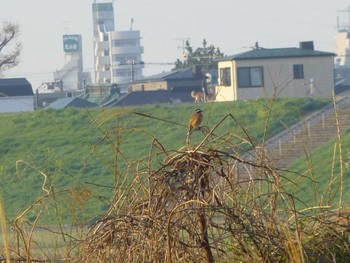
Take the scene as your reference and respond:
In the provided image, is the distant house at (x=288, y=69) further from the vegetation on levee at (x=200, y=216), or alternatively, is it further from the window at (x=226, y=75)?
the vegetation on levee at (x=200, y=216)

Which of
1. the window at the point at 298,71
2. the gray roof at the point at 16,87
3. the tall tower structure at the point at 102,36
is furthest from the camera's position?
the tall tower structure at the point at 102,36

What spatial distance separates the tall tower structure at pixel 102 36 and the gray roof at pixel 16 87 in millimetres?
99789

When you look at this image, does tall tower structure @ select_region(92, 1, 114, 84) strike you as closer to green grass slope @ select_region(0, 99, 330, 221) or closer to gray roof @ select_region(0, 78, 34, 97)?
gray roof @ select_region(0, 78, 34, 97)

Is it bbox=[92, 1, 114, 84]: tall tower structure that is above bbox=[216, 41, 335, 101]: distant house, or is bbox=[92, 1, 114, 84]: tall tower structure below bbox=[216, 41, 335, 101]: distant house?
above

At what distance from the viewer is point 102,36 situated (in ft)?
590

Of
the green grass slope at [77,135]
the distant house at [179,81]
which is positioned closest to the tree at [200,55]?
the distant house at [179,81]

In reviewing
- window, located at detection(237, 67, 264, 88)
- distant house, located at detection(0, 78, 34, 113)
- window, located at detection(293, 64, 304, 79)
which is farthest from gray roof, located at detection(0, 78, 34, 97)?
window, located at detection(293, 64, 304, 79)

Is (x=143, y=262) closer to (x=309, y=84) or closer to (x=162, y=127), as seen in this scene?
(x=162, y=127)

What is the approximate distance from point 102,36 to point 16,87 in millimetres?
115942

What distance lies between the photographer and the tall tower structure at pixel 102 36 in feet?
568

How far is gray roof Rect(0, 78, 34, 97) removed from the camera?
63.3m

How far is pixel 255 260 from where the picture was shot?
472 cm

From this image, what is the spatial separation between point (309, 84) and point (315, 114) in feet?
38.6

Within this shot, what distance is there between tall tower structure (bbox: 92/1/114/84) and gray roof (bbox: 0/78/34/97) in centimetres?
9979
